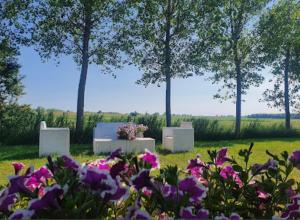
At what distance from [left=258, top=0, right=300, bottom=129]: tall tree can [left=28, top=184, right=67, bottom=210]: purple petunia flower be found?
68.0 feet

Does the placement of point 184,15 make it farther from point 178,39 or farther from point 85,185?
point 85,185

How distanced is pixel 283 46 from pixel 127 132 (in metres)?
13.8

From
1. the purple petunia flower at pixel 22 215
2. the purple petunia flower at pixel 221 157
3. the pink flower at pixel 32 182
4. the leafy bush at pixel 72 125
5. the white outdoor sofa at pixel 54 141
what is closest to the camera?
the purple petunia flower at pixel 22 215

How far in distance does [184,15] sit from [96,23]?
3882mm

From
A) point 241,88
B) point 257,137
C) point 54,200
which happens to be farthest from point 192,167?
point 241,88

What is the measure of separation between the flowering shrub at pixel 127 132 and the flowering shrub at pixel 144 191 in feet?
34.0

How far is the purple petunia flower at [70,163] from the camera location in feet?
4.56

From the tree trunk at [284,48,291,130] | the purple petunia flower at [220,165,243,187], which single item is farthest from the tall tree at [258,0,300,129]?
the purple petunia flower at [220,165,243,187]

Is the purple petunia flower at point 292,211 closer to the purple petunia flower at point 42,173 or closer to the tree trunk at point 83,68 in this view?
the purple petunia flower at point 42,173

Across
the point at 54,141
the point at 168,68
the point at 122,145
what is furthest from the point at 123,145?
the point at 168,68

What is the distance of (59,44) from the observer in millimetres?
16562

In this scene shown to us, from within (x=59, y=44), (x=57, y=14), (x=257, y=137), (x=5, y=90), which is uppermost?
(x=57, y=14)

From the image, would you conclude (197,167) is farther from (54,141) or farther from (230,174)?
(54,141)

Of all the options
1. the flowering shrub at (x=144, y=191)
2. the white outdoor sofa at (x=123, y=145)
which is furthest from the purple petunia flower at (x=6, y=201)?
the white outdoor sofa at (x=123, y=145)
